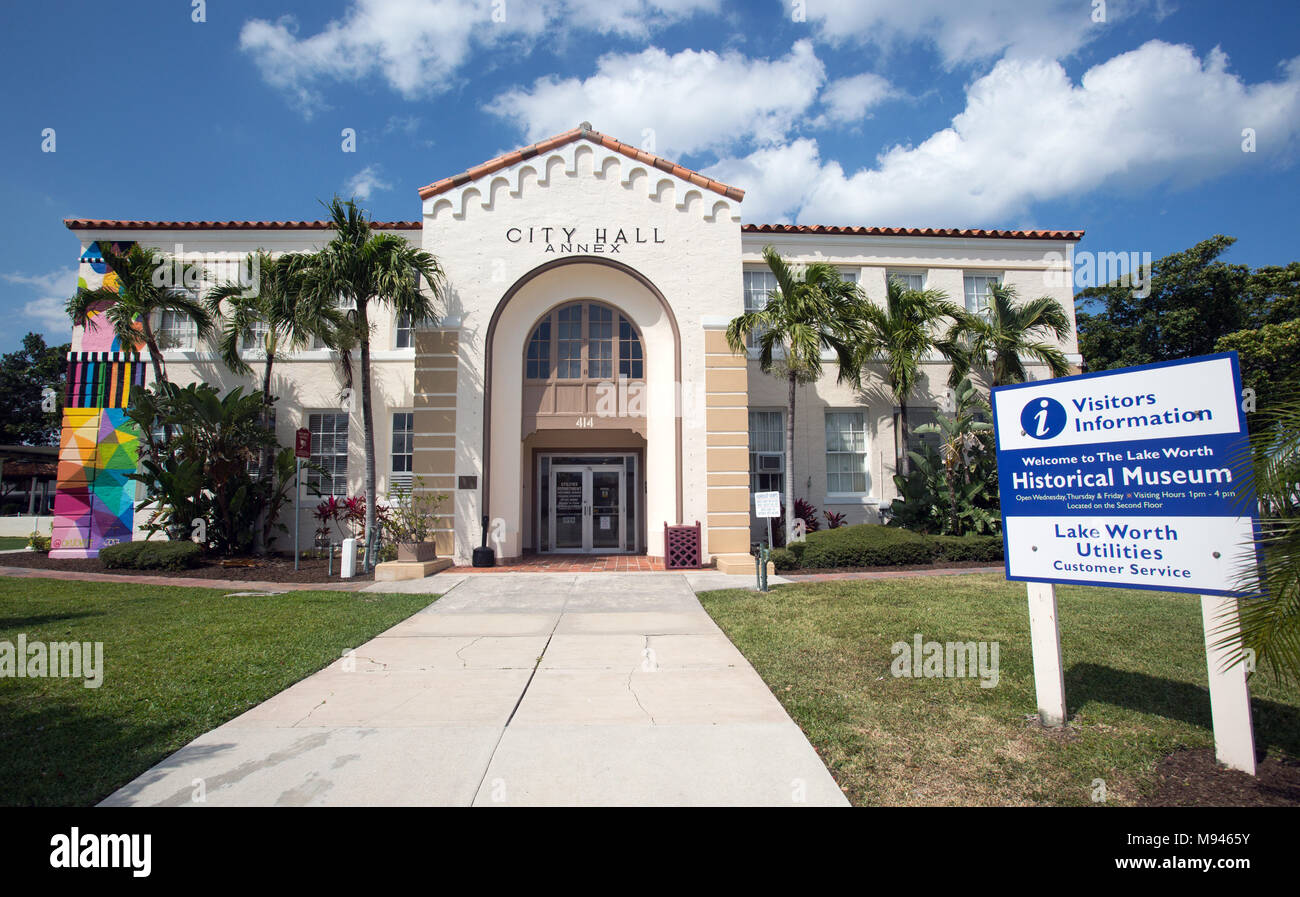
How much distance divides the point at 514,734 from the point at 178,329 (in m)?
18.7

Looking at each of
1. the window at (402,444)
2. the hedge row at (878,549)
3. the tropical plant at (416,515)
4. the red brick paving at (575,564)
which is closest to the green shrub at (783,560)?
the hedge row at (878,549)

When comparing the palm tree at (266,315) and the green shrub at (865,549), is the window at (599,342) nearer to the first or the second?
the palm tree at (266,315)

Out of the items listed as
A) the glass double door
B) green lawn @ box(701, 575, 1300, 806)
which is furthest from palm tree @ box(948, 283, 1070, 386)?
the glass double door

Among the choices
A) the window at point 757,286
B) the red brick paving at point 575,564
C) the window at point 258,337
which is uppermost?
the window at point 757,286

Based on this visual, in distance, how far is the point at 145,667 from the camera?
626cm

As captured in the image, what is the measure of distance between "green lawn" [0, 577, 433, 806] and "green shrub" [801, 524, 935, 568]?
800cm

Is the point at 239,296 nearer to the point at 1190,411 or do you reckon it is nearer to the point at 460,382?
the point at 460,382

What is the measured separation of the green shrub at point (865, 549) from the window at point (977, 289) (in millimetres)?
8498

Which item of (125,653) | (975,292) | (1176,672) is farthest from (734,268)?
(125,653)

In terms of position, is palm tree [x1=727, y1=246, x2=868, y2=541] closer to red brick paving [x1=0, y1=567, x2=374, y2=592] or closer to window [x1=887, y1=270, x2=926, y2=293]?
window [x1=887, y1=270, x2=926, y2=293]

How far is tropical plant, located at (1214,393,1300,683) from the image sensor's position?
3234mm

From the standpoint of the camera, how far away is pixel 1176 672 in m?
5.92

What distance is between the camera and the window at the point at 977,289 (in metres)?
18.7
